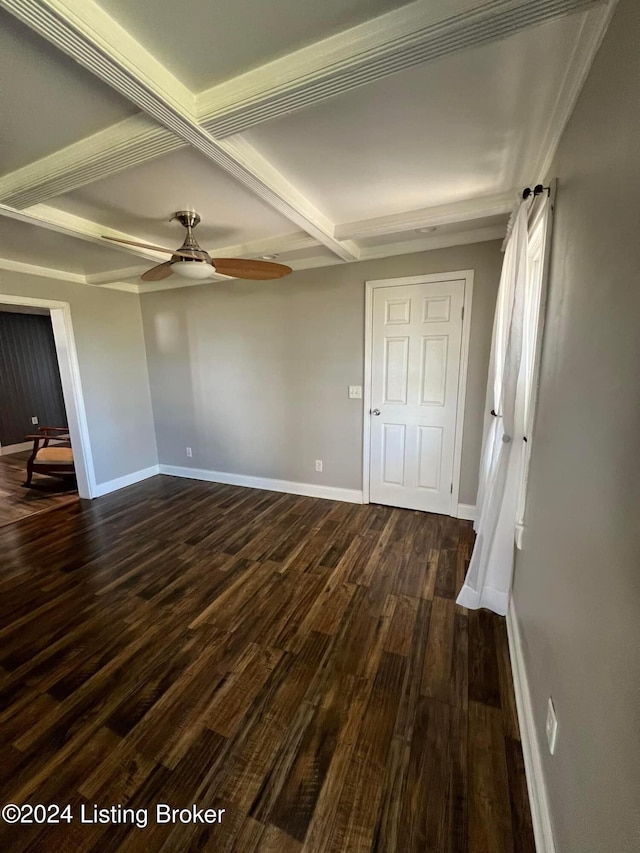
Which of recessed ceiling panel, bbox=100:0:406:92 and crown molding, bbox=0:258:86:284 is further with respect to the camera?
crown molding, bbox=0:258:86:284

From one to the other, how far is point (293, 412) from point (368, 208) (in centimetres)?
197

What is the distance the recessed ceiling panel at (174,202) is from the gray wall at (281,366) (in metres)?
0.86

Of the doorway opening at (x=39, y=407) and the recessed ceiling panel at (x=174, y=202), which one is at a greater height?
the recessed ceiling panel at (x=174, y=202)

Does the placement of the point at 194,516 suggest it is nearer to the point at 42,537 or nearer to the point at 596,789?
the point at 42,537

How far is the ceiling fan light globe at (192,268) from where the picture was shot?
202cm

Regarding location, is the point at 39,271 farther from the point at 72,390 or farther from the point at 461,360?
the point at 461,360

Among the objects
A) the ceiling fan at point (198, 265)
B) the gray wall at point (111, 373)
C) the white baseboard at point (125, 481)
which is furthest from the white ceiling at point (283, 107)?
the white baseboard at point (125, 481)

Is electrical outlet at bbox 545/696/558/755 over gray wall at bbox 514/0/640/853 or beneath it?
beneath

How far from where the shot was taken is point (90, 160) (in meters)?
1.52

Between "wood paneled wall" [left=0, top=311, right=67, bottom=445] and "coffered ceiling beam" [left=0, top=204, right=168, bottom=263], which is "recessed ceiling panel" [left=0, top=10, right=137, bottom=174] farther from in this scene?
"wood paneled wall" [left=0, top=311, right=67, bottom=445]

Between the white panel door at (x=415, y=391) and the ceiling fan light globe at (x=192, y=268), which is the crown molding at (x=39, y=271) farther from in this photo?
the white panel door at (x=415, y=391)

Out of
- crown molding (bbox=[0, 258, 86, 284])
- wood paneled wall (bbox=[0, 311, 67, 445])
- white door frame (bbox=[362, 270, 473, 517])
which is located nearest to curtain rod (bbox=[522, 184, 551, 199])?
white door frame (bbox=[362, 270, 473, 517])

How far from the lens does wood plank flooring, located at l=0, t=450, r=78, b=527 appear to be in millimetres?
3543

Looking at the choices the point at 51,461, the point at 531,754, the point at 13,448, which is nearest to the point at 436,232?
the point at 531,754
